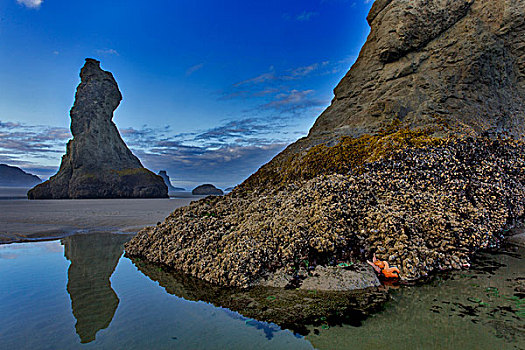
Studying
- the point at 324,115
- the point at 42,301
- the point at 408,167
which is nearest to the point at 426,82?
the point at 324,115

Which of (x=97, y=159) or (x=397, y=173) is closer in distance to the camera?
(x=397, y=173)

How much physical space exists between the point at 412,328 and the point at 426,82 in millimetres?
10148

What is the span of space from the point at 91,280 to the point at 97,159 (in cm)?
5663

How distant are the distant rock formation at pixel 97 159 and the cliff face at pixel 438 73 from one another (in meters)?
48.1

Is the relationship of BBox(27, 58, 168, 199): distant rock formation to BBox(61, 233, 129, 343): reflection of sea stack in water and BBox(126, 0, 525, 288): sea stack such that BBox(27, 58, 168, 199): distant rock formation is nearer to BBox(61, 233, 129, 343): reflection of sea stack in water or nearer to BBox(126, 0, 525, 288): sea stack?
BBox(61, 233, 129, 343): reflection of sea stack in water

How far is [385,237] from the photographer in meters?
6.51

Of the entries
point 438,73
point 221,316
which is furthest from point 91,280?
point 438,73

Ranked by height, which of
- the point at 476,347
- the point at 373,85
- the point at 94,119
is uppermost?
the point at 94,119

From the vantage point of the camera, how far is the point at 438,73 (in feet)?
37.2

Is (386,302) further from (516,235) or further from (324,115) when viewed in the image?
(324,115)

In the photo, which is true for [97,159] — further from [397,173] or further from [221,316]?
[221,316]

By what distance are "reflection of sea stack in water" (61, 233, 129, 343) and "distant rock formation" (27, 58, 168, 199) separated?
146ft

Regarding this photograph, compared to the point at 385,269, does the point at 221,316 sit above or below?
below

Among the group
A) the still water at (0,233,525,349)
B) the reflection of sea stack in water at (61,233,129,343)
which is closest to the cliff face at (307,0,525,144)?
the still water at (0,233,525,349)
